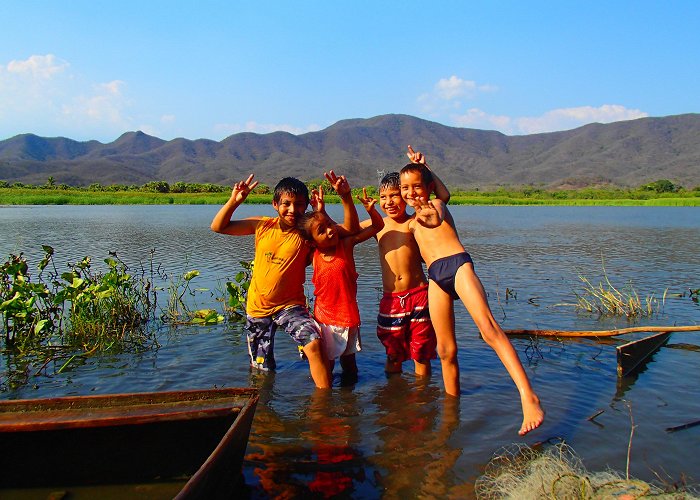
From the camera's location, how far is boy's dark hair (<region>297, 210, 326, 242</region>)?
205 inches

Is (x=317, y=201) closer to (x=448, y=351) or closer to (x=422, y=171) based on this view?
(x=422, y=171)

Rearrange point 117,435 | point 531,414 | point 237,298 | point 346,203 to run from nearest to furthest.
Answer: point 117,435 → point 531,414 → point 346,203 → point 237,298

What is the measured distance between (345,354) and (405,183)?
1907mm

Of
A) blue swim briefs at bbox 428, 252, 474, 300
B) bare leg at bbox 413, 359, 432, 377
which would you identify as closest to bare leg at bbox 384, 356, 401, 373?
bare leg at bbox 413, 359, 432, 377

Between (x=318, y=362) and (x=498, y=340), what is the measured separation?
1.86 meters

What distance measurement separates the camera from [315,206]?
5.20 meters

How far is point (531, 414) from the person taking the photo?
3984mm

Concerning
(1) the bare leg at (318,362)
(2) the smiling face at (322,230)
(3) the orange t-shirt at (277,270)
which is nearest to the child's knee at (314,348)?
(1) the bare leg at (318,362)

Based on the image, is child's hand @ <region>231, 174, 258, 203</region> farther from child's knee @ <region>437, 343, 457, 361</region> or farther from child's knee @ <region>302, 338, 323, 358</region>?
child's knee @ <region>437, 343, 457, 361</region>

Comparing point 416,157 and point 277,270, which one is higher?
point 416,157

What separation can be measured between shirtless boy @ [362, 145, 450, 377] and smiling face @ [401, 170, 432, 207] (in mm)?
291

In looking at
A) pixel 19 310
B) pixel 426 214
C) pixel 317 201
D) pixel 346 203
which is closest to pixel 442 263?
pixel 426 214

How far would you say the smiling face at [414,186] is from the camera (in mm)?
5070

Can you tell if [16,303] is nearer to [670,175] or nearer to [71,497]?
[71,497]
